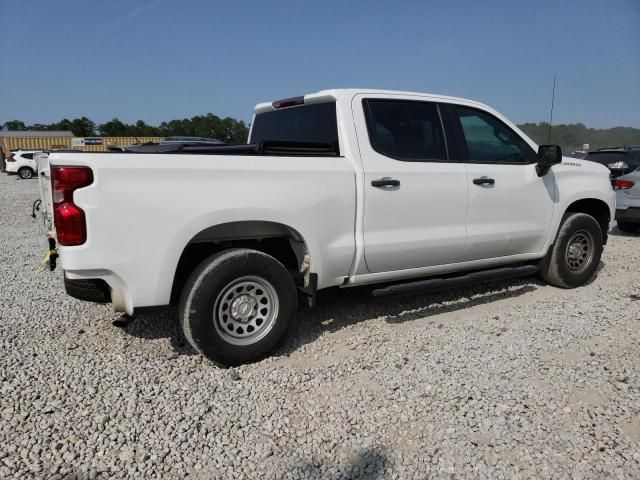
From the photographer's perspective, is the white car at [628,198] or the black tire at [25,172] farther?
the black tire at [25,172]

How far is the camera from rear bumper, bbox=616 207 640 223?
8.90 meters

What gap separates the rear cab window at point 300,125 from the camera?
410 cm

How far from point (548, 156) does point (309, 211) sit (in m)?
2.62

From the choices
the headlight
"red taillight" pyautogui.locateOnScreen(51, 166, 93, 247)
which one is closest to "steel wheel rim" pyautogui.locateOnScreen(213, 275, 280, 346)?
"red taillight" pyautogui.locateOnScreen(51, 166, 93, 247)

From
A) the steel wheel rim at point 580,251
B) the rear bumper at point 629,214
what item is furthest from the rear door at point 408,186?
the rear bumper at point 629,214

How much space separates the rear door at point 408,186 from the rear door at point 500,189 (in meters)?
0.18

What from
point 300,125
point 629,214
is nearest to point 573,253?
point 300,125

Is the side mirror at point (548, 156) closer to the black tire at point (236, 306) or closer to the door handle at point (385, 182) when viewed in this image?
the door handle at point (385, 182)

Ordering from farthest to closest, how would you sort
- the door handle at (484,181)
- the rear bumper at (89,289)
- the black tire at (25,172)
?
the black tire at (25,172), the door handle at (484,181), the rear bumper at (89,289)

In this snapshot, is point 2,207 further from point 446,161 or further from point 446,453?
point 446,453

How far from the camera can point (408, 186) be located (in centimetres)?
402

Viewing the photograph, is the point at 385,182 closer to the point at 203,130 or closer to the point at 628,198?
the point at 628,198

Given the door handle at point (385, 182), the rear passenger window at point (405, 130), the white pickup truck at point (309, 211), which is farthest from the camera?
the rear passenger window at point (405, 130)

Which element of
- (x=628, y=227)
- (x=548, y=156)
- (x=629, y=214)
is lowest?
(x=628, y=227)
